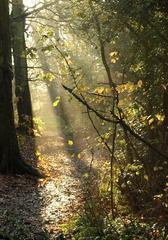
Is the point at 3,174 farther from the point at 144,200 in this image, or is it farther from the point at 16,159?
the point at 144,200

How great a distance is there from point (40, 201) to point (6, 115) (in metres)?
3.48

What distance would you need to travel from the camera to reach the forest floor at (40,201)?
27.0 feet

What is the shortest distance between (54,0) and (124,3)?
1360cm

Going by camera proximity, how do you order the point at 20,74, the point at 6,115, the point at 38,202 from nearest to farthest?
the point at 38,202, the point at 6,115, the point at 20,74

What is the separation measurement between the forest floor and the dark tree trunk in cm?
50

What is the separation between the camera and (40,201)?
10.5 meters

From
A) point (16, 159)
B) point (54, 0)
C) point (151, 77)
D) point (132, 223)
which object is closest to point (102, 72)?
point (54, 0)

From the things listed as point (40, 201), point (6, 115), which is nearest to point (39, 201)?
point (40, 201)

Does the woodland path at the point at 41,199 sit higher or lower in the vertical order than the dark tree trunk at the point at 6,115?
lower

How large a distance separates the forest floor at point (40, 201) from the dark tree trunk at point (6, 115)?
501mm

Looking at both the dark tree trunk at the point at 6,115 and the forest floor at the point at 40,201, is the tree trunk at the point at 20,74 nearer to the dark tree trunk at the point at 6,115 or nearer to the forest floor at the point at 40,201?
the forest floor at the point at 40,201

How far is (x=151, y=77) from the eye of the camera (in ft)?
31.7

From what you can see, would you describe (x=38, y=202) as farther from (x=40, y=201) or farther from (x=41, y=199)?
(x=41, y=199)

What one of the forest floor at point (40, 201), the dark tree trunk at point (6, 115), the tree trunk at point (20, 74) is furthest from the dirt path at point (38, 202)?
the tree trunk at point (20, 74)
